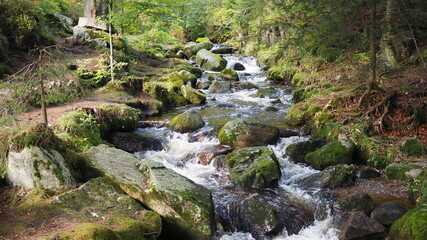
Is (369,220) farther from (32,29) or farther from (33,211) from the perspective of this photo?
(32,29)

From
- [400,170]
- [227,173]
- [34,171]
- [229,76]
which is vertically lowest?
[227,173]

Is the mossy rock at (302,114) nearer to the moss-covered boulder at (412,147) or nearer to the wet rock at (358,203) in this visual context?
the moss-covered boulder at (412,147)

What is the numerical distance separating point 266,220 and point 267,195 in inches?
47.3

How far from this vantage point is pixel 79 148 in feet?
22.6

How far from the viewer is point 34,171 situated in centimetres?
464

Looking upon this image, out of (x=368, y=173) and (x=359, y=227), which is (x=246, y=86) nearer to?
(x=368, y=173)

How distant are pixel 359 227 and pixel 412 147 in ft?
11.3

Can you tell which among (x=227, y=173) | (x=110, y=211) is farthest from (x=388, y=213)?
(x=110, y=211)

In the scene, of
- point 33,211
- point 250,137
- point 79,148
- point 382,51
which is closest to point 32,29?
point 79,148

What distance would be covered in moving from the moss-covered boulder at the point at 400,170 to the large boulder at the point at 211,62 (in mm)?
15817

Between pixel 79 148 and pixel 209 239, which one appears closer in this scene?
Result: pixel 209 239

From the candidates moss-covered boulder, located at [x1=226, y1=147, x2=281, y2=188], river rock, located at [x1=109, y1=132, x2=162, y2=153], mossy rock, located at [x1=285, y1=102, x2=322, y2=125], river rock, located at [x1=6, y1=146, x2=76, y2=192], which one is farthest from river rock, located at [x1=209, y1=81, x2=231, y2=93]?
river rock, located at [x1=6, y1=146, x2=76, y2=192]

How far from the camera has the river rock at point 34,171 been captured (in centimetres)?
464

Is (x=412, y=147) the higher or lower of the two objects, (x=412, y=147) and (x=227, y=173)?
the higher
